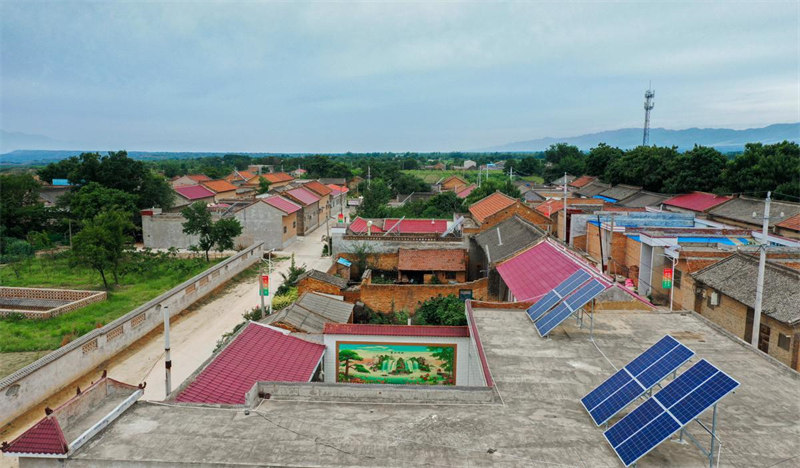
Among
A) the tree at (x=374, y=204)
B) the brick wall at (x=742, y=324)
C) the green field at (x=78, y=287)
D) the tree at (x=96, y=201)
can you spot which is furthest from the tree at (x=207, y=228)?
the brick wall at (x=742, y=324)

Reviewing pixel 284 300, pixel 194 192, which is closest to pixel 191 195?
pixel 194 192

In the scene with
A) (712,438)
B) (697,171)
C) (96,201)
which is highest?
(697,171)

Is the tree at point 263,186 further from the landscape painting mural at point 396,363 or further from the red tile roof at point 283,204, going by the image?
the landscape painting mural at point 396,363

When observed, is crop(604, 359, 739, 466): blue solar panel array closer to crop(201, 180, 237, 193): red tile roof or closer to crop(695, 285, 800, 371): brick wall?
crop(695, 285, 800, 371): brick wall

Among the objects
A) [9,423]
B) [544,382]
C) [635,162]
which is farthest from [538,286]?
[635,162]

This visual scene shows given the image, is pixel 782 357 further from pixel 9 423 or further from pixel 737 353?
pixel 9 423

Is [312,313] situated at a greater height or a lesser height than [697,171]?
lesser

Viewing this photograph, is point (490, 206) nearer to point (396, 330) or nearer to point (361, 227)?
point (361, 227)
